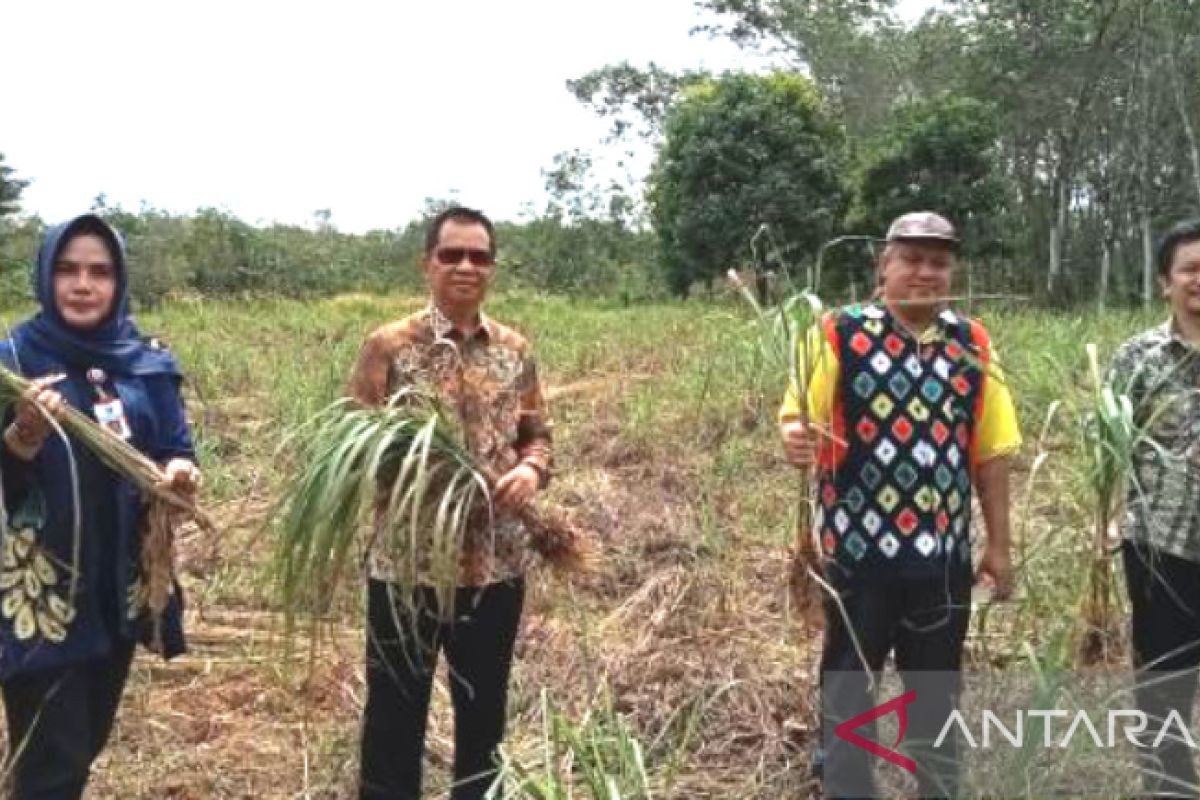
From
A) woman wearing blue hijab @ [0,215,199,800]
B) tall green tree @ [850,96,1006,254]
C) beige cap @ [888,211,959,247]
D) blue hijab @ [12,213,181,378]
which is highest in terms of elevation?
tall green tree @ [850,96,1006,254]

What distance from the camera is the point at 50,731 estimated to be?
185cm

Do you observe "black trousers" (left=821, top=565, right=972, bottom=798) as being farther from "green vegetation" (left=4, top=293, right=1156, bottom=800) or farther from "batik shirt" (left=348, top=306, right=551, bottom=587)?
"batik shirt" (left=348, top=306, right=551, bottom=587)

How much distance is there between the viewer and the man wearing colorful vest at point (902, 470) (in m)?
2.06

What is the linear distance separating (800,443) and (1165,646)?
2.55ft

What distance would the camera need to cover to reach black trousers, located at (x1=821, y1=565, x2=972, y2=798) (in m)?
2.08

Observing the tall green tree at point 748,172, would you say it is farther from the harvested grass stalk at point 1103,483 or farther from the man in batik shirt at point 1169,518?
the harvested grass stalk at point 1103,483

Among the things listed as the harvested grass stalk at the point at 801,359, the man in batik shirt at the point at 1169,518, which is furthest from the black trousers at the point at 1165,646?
the harvested grass stalk at the point at 801,359

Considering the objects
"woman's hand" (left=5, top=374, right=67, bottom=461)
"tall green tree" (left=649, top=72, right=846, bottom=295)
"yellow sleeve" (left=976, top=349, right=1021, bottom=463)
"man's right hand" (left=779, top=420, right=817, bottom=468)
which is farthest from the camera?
"tall green tree" (left=649, top=72, right=846, bottom=295)

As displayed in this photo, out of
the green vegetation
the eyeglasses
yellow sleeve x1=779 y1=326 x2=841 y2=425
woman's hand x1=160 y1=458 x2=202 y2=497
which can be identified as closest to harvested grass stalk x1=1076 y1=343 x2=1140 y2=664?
the green vegetation

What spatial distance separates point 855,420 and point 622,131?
22.4 meters

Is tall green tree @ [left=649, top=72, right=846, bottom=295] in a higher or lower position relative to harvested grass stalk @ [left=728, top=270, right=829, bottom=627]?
higher

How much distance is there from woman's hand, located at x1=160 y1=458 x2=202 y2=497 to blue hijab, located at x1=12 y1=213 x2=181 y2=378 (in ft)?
0.55

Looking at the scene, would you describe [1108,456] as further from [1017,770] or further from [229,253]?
[229,253]

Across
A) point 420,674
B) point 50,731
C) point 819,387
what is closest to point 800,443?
point 819,387
